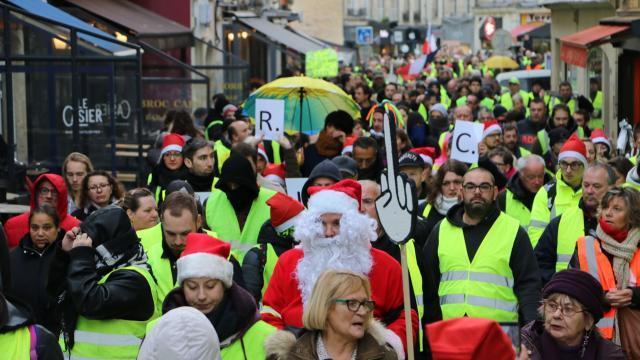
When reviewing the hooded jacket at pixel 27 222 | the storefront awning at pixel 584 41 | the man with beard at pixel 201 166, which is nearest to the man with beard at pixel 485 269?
the hooded jacket at pixel 27 222

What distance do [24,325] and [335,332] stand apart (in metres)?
1.42

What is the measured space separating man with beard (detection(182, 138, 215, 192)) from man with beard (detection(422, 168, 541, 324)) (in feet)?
12.0

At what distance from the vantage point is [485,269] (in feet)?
27.4

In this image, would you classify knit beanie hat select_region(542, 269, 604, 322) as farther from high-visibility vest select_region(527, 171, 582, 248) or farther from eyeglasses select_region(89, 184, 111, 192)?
eyeglasses select_region(89, 184, 111, 192)

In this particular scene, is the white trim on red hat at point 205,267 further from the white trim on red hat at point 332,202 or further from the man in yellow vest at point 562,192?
the man in yellow vest at point 562,192

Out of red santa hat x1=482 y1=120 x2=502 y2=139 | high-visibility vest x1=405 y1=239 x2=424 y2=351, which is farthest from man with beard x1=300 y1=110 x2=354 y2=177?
high-visibility vest x1=405 y1=239 x2=424 y2=351

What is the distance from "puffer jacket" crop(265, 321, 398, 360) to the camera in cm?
579

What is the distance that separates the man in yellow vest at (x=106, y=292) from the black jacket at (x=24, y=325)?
24.9 inches

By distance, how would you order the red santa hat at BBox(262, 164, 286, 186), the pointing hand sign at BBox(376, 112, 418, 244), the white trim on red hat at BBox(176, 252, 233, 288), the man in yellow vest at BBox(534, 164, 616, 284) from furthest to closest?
the red santa hat at BBox(262, 164, 286, 186) < the man in yellow vest at BBox(534, 164, 616, 284) < the pointing hand sign at BBox(376, 112, 418, 244) < the white trim on red hat at BBox(176, 252, 233, 288)

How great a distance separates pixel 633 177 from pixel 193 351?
265 inches

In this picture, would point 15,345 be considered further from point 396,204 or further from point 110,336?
point 396,204

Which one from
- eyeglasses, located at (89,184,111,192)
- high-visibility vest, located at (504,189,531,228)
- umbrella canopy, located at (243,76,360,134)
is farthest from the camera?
umbrella canopy, located at (243,76,360,134)

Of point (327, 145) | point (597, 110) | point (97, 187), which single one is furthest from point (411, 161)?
point (597, 110)

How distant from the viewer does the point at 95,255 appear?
7.26 m
